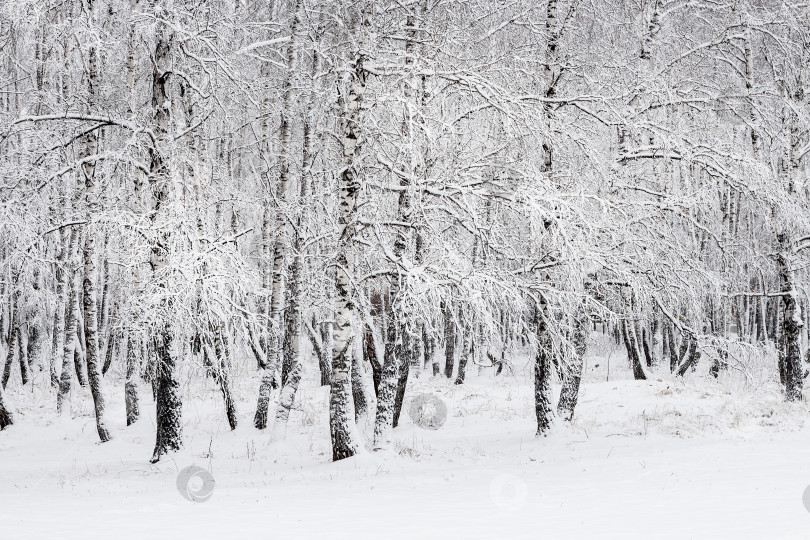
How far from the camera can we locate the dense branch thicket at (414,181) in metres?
8.41

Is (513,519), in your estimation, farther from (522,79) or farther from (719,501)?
(522,79)

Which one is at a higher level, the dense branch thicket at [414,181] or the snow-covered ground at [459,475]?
the dense branch thicket at [414,181]

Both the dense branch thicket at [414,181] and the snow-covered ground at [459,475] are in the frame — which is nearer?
the snow-covered ground at [459,475]

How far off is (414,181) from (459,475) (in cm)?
426

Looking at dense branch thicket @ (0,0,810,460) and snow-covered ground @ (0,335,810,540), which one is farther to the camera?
dense branch thicket @ (0,0,810,460)

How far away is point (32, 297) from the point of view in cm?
1812

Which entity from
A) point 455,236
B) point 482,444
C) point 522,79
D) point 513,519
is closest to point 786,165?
point 522,79

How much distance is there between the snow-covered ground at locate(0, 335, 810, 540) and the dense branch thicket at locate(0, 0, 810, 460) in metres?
0.90

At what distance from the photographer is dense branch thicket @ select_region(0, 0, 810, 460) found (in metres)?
8.41

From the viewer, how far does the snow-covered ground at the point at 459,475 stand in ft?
19.7

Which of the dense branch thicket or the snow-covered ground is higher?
the dense branch thicket

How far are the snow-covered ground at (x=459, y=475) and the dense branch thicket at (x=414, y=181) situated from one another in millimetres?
899

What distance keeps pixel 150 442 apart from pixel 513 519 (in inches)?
352

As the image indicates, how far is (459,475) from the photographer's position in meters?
8.59
